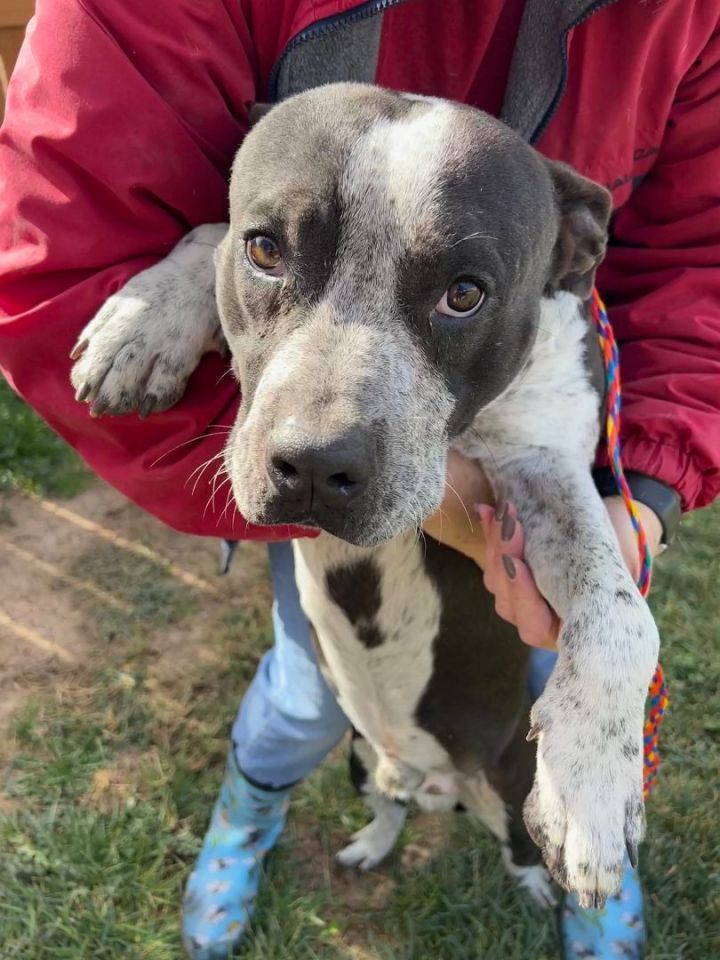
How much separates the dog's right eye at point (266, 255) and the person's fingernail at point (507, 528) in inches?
34.5

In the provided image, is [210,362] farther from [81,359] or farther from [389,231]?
[389,231]

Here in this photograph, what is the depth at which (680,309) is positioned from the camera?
9.00ft

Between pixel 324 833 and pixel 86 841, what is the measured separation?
894 millimetres

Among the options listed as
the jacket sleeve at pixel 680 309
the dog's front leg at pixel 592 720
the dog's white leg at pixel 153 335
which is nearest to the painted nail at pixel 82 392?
the dog's white leg at pixel 153 335

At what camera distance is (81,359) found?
2266mm

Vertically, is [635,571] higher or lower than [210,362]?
lower

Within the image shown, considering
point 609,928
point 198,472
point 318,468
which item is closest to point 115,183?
point 198,472

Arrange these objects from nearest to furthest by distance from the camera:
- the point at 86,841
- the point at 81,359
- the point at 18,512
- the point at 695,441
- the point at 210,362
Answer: the point at 81,359 → the point at 210,362 → the point at 695,441 → the point at 86,841 → the point at 18,512

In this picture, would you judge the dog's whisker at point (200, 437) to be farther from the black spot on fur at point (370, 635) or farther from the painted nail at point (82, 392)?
the black spot on fur at point (370, 635)

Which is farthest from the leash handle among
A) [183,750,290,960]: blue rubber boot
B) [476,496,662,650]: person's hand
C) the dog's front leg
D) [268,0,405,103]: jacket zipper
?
[183,750,290,960]: blue rubber boot

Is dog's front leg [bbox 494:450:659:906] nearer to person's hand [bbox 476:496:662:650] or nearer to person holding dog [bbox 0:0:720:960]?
person's hand [bbox 476:496:662:650]

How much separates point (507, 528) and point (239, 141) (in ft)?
4.03

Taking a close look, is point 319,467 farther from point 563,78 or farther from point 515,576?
point 563,78

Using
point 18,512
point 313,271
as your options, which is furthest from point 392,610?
point 18,512
